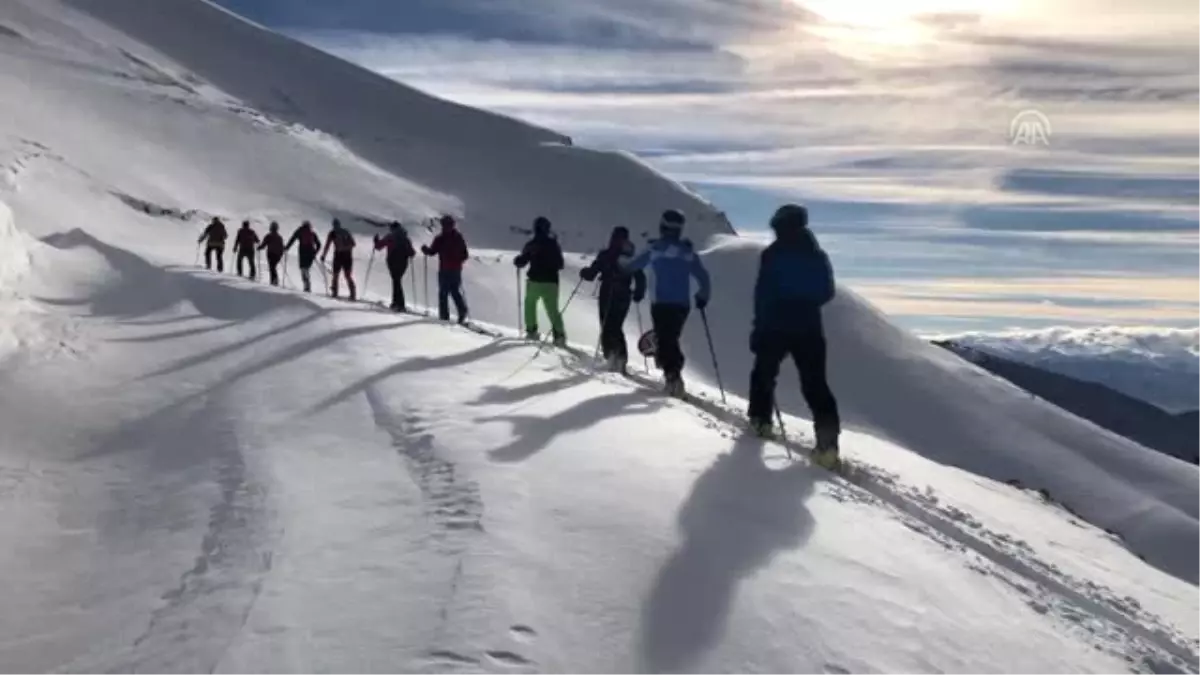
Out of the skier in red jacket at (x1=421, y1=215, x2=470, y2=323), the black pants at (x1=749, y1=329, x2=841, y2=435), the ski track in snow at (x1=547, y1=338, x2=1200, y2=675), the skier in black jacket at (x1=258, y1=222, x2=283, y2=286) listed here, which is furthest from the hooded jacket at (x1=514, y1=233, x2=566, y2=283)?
the skier in black jacket at (x1=258, y1=222, x2=283, y2=286)

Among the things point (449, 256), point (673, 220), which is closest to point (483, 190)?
point (449, 256)

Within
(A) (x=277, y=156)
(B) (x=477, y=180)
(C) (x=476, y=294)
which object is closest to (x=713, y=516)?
(C) (x=476, y=294)

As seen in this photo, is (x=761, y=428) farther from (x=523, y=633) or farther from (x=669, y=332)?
(x=523, y=633)

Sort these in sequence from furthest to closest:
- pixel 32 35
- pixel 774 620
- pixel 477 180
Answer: pixel 477 180
pixel 32 35
pixel 774 620

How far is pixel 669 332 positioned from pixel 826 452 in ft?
11.0

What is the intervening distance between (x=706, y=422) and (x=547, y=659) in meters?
7.04

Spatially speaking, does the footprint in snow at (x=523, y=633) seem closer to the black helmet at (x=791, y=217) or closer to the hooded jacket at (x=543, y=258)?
the black helmet at (x=791, y=217)

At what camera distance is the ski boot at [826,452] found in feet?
36.1

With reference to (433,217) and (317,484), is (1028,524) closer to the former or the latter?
(317,484)

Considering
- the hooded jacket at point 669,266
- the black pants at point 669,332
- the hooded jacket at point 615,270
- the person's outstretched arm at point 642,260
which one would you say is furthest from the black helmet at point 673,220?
the hooded jacket at point 615,270

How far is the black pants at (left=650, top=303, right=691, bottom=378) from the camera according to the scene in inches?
546

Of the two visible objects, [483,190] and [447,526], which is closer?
[447,526]

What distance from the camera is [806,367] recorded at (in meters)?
11.1

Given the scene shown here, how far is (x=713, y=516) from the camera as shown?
7422 millimetres
